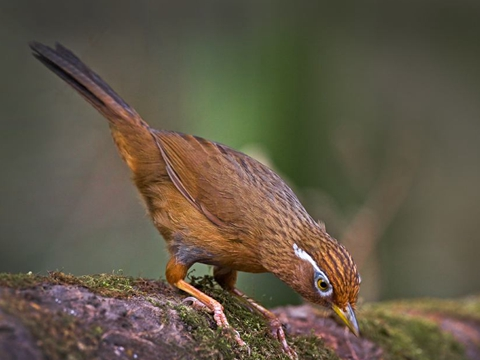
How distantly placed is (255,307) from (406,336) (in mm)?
1548

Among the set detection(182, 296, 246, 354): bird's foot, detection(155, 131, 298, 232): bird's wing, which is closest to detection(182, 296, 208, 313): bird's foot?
detection(182, 296, 246, 354): bird's foot

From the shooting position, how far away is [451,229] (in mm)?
10844

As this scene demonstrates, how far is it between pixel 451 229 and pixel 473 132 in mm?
1861

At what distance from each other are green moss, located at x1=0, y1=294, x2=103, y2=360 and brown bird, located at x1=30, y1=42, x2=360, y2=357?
40.0 inches

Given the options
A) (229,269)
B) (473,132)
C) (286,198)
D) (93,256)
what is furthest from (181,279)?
(473,132)

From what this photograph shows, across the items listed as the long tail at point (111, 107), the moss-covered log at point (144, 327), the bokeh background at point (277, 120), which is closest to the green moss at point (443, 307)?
the moss-covered log at point (144, 327)

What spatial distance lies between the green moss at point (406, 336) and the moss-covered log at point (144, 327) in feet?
0.04

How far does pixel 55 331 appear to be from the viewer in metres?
2.49

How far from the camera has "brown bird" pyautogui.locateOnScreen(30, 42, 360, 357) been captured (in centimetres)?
389

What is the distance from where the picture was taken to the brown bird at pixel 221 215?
3.89m

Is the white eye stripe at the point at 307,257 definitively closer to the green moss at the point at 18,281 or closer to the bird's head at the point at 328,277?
the bird's head at the point at 328,277

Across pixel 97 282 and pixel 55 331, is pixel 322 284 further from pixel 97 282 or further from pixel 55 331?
pixel 55 331

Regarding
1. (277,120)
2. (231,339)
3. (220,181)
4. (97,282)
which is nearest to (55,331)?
(97,282)

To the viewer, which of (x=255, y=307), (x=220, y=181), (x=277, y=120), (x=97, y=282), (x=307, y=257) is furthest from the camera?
(x=277, y=120)
